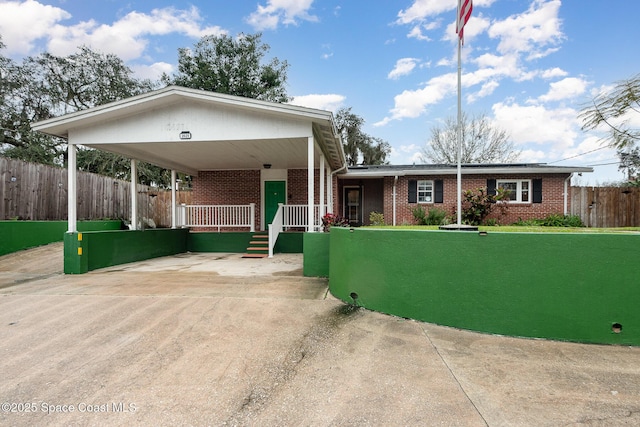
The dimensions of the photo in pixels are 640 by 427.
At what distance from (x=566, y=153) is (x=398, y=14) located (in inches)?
553

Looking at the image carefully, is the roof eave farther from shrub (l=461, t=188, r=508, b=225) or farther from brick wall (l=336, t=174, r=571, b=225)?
shrub (l=461, t=188, r=508, b=225)

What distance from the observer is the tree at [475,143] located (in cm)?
2233

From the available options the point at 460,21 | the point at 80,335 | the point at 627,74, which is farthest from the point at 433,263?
the point at 627,74

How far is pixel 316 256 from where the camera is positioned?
6.44 meters

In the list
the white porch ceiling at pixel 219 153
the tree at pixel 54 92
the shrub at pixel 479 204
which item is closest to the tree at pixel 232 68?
the tree at pixel 54 92

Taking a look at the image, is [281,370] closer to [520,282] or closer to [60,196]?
[520,282]

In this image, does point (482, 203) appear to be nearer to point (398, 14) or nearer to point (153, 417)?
point (398, 14)

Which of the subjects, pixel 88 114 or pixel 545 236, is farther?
pixel 88 114

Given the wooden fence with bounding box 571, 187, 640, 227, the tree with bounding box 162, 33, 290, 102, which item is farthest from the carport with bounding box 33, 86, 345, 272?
the tree with bounding box 162, 33, 290, 102

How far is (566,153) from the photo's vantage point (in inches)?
728

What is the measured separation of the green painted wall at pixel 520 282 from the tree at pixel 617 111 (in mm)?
4533

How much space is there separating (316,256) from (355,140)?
23.1 metres

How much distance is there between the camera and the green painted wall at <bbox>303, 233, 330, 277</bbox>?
21.0 feet

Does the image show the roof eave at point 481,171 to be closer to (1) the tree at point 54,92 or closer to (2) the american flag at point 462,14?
(2) the american flag at point 462,14
